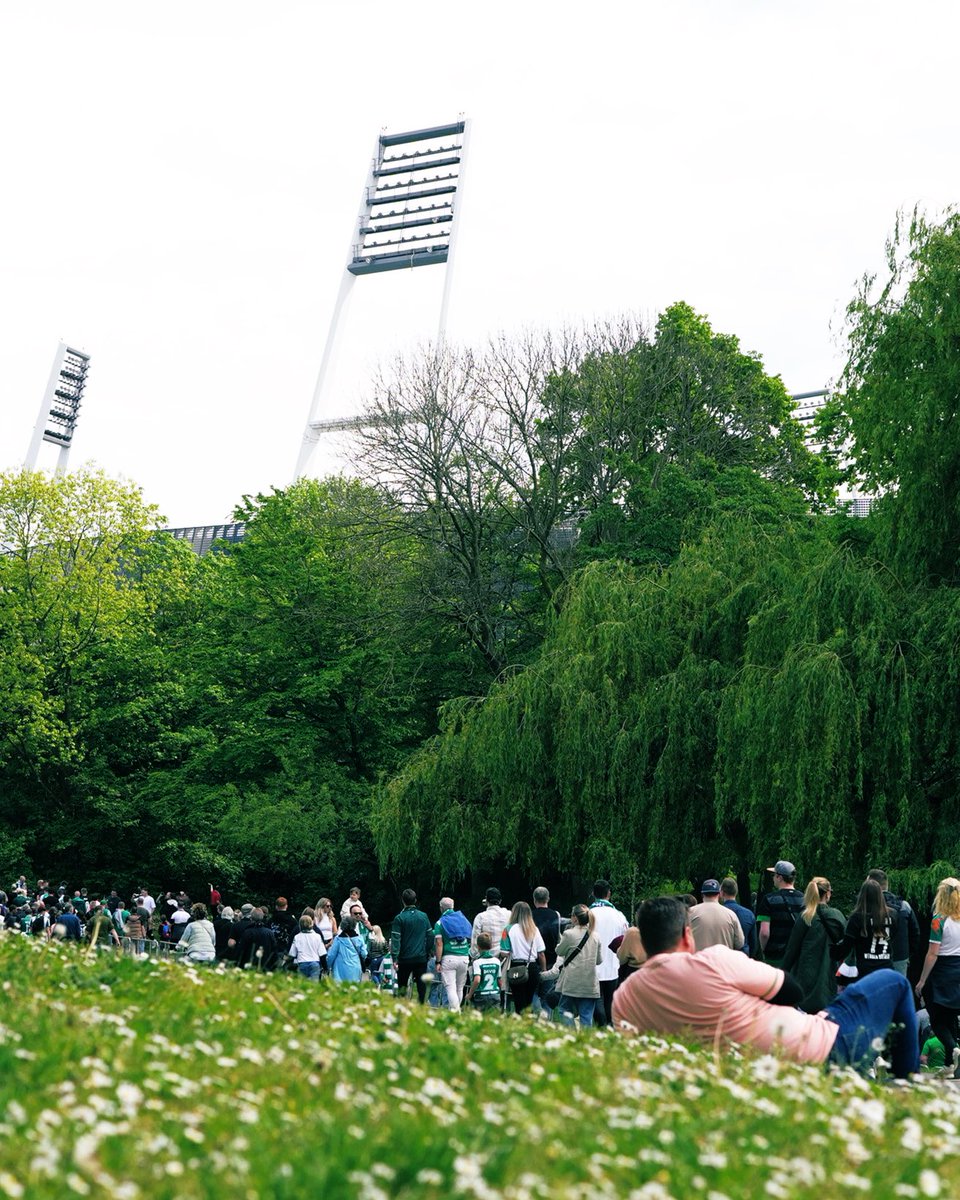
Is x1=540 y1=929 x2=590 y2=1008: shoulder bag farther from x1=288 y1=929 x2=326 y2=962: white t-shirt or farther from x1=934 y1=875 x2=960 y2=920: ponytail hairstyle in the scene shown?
x1=934 y1=875 x2=960 y2=920: ponytail hairstyle

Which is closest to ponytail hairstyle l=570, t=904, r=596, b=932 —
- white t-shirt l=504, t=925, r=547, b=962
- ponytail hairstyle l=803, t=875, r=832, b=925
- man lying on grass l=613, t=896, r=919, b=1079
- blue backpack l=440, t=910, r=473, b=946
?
white t-shirt l=504, t=925, r=547, b=962

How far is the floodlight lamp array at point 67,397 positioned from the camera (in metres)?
100

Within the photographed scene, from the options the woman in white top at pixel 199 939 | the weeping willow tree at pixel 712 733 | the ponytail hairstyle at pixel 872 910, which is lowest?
the woman in white top at pixel 199 939

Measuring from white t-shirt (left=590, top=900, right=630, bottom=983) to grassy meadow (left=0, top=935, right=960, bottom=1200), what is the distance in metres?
6.93

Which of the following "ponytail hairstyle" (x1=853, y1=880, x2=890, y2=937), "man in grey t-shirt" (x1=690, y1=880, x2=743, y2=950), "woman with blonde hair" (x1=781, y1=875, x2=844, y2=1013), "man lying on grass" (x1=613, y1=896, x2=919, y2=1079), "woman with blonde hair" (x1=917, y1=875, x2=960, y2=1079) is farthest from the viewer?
"man in grey t-shirt" (x1=690, y1=880, x2=743, y2=950)

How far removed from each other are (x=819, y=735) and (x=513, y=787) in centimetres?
673

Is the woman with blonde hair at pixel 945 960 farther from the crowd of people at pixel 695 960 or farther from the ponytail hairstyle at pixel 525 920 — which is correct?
the ponytail hairstyle at pixel 525 920

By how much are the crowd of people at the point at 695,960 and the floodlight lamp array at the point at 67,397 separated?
269 ft

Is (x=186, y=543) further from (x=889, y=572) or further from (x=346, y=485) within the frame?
(x=889, y=572)

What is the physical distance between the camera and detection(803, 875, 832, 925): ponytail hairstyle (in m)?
11.2

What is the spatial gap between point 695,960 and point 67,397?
100.0 metres

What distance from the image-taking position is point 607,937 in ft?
46.9

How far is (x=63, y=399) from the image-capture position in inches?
3981

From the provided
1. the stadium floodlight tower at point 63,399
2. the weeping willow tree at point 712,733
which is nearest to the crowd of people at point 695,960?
the weeping willow tree at point 712,733
